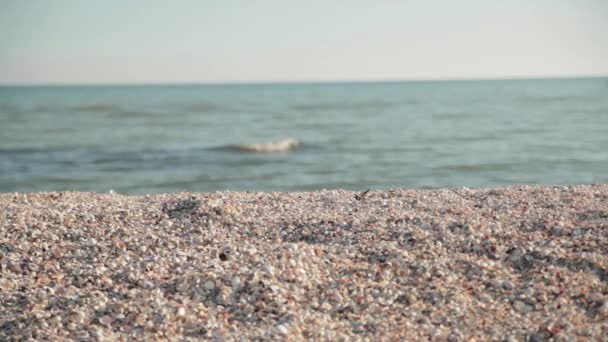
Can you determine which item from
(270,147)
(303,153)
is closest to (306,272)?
(303,153)

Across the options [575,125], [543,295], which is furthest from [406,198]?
[575,125]

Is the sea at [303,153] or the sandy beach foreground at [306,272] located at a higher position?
the sandy beach foreground at [306,272]

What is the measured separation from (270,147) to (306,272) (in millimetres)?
19513

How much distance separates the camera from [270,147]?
2536 cm

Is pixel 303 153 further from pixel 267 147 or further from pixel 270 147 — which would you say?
pixel 267 147

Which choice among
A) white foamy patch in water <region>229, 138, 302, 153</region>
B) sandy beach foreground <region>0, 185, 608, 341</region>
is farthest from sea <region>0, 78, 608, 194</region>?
sandy beach foreground <region>0, 185, 608, 341</region>

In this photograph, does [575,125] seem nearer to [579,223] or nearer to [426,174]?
[426,174]

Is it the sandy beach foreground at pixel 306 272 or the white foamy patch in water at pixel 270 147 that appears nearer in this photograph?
the sandy beach foreground at pixel 306 272

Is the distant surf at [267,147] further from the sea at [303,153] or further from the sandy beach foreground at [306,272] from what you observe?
the sandy beach foreground at [306,272]

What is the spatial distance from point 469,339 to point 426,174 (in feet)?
46.2

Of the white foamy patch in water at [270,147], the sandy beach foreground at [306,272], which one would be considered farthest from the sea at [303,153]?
the sandy beach foreground at [306,272]

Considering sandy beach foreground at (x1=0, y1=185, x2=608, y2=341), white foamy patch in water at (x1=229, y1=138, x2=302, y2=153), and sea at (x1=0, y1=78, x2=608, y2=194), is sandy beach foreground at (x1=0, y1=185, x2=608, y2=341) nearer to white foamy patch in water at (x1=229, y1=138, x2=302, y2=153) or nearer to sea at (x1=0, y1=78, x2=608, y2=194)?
sea at (x1=0, y1=78, x2=608, y2=194)

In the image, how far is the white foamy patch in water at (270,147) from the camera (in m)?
24.9

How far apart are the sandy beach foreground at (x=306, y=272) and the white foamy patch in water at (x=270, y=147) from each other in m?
16.4
